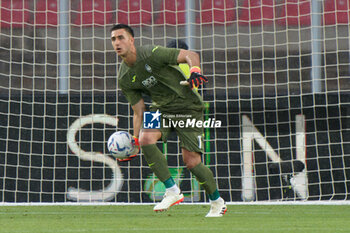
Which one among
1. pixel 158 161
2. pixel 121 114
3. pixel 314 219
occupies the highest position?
pixel 121 114

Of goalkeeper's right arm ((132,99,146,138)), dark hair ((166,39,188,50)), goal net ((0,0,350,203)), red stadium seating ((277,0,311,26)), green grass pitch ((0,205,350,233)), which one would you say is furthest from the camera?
red stadium seating ((277,0,311,26))

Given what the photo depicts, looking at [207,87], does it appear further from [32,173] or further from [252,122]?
[32,173]

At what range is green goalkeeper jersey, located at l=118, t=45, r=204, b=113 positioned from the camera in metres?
5.95

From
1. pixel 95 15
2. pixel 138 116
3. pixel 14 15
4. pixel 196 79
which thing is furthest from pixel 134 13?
pixel 196 79

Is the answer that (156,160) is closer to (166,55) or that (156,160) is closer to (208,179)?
(208,179)

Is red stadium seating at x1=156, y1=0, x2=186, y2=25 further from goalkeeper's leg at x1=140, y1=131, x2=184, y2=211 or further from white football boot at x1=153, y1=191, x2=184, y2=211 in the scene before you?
white football boot at x1=153, y1=191, x2=184, y2=211

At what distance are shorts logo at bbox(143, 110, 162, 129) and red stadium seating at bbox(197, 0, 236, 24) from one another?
4326mm

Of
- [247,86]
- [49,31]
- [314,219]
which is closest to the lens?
[314,219]

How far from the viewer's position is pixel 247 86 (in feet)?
30.6

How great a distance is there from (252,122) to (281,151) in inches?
20.1

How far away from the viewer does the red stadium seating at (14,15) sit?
32.8ft

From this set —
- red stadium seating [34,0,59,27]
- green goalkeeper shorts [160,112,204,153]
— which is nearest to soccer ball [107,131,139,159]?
green goalkeeper shorts [160,112,204,153]

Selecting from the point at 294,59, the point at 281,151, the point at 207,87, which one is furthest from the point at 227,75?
the point at 281,151

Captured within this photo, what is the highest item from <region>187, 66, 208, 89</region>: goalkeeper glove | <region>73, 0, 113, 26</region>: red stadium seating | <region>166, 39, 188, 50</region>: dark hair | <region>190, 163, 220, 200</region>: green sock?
<region>73, 0, 113, 26</region>: red stadium seating
